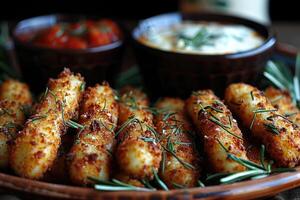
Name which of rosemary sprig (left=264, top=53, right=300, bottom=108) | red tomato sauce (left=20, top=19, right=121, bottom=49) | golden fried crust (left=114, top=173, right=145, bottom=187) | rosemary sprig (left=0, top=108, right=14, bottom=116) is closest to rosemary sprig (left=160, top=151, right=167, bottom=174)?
golden fried crust (left=114, top=173, right=145, bottom=187)

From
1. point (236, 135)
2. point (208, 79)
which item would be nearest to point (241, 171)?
point (236, 135)

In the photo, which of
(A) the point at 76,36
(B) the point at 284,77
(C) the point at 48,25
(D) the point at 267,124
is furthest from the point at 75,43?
(D) the point at 267,124

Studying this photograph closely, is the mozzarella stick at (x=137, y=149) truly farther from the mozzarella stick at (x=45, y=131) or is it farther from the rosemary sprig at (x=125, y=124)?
the mozzarella stick at (x=45, y=131)

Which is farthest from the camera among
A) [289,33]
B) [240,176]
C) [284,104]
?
[289,33]

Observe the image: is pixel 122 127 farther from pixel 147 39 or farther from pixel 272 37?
pixel 272 37

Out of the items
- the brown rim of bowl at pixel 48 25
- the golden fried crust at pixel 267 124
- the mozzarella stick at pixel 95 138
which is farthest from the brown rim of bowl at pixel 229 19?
the mozzarella stick at pixel 95 138

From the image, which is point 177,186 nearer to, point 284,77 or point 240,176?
point 240,176
